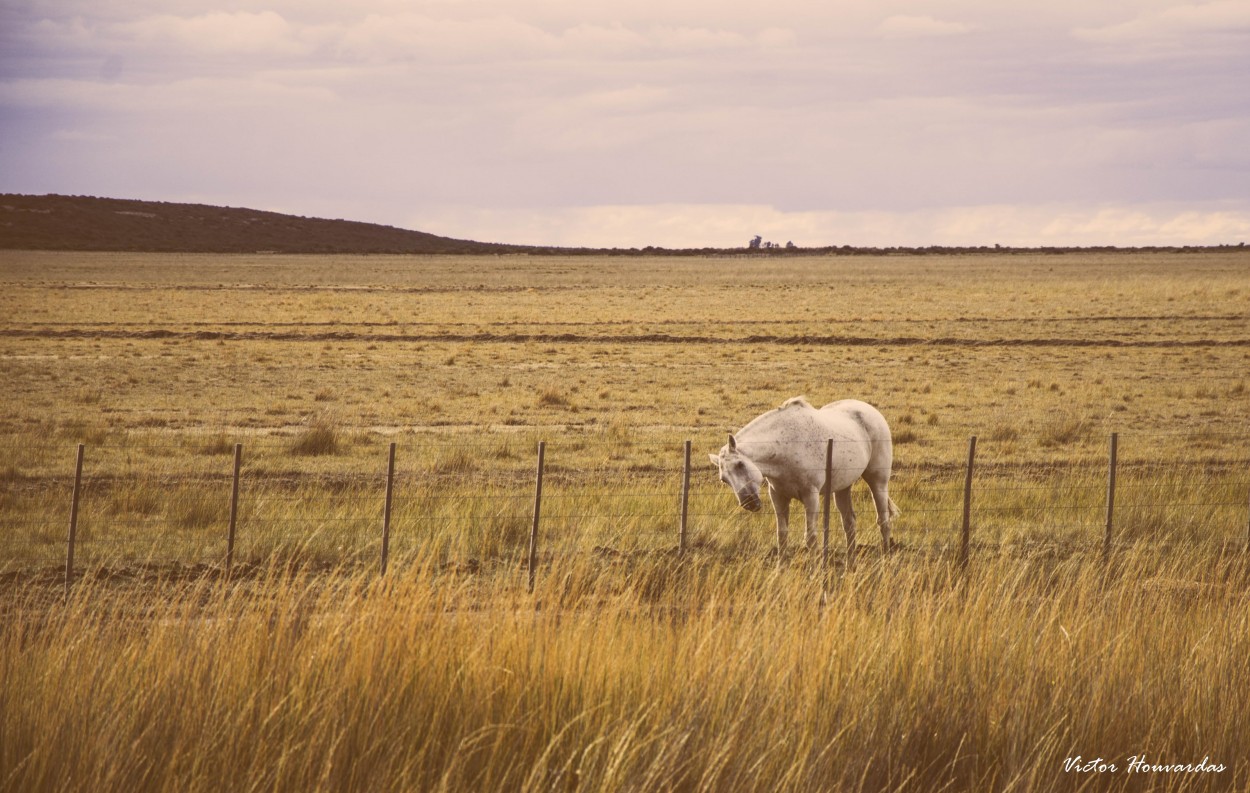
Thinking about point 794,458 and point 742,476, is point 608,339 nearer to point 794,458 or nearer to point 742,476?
point 794,458

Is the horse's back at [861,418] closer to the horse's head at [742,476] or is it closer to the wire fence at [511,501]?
the wire fence at [511,501]

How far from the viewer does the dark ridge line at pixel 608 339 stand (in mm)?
46906

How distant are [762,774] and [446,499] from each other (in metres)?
11.7

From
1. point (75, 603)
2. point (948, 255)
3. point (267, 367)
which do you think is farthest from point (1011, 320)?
point (948, 255)

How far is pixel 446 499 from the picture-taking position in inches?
617

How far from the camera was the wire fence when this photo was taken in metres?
12.8

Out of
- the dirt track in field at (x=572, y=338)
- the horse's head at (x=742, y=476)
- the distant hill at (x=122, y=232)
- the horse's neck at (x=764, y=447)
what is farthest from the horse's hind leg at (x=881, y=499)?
the distant hill at (x=122, y=232)

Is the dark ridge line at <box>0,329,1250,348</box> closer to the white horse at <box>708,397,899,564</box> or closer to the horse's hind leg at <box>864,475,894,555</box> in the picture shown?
the horse's hind leg at <box>864,475,894,555</box>

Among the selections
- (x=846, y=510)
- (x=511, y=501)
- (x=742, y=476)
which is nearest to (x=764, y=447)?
(x=742, y=476)

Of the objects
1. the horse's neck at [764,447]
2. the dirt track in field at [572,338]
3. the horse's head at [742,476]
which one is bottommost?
the horse's head at [742,476]

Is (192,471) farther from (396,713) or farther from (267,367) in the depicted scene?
(267,367)

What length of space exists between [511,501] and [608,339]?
35.1 metres

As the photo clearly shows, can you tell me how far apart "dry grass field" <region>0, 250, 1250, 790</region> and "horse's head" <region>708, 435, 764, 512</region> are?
0.90 metres

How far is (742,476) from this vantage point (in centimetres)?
1252
